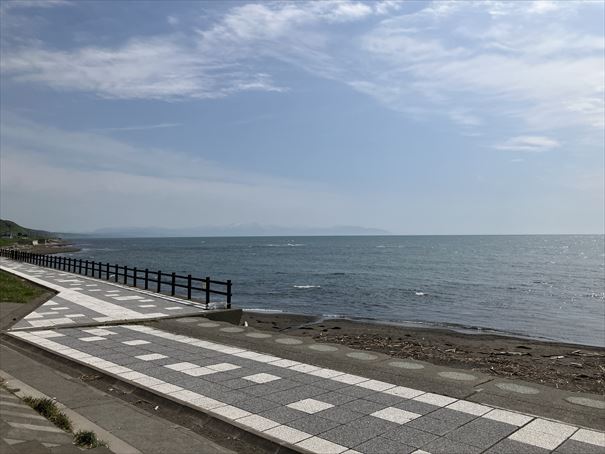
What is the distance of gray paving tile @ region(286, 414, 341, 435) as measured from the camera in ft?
16.4

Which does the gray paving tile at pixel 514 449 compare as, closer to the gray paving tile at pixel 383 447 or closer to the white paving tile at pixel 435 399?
the gray paving tile at pixel 383 447

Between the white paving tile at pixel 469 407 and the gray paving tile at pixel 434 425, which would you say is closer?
the gray paving tile at pixel 434 425

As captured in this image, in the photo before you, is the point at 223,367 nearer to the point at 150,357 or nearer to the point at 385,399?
the point at 150,357

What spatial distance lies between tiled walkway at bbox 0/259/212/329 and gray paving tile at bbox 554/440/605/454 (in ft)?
35.1

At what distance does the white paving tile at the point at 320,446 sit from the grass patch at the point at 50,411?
2.44 meters

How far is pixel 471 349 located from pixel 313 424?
1124 centimetres

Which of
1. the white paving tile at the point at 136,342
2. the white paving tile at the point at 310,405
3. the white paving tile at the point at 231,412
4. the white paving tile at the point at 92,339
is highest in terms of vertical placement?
the white paving tile at the point at 310,405

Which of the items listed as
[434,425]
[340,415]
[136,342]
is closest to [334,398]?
[340,415]

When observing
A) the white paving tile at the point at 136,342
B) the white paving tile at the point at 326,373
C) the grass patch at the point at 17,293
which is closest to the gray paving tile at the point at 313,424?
the white paving tile at the point at 326,373

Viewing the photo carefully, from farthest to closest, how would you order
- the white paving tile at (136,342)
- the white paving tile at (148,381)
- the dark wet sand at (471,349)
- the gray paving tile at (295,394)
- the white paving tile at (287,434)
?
the dark wet sand at (471,349)
the white paving tile at (136,342)
the white paving tile at (148,381)
the gray paving tile at (295,394)
the white paving tile at (287,434)

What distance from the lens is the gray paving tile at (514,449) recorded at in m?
4.44

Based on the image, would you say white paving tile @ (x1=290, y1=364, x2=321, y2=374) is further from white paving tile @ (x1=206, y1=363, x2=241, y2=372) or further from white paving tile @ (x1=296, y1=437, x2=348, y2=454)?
white paving tile @ (x1=296, y1=437, x2=348, y2=454)

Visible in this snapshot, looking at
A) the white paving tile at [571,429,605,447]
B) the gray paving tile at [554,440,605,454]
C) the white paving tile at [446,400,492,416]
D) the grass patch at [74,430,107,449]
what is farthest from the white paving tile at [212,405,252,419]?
the white paving tile at [571,429,605,447]

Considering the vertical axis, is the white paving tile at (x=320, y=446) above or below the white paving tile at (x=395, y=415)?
above
